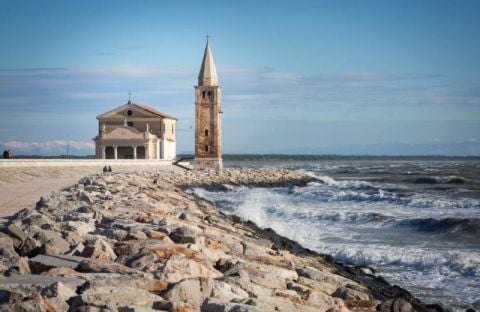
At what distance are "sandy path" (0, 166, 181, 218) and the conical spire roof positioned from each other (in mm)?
8109

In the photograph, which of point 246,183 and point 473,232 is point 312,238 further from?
point 246,183

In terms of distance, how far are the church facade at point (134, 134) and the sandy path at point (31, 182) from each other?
4769 millimetres

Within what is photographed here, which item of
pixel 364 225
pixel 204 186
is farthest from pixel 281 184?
pixel 364 225

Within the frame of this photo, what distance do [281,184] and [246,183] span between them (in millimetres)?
2196

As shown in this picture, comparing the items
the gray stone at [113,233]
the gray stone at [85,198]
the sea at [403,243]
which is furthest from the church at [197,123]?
the gray stone at [113,233]

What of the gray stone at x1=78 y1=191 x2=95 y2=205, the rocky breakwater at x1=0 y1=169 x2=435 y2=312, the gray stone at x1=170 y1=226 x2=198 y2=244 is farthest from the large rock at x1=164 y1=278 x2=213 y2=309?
the gray stone at x1=78 y1=191 x2=95 y2=205

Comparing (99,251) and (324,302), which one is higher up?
(99,251)

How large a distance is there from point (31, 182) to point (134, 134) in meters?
25.1

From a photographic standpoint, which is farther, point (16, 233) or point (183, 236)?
point (183, 236)

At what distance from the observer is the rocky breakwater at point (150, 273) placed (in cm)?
449

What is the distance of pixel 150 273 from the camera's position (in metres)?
5.36

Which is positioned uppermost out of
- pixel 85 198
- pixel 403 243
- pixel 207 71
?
pixel 207 71

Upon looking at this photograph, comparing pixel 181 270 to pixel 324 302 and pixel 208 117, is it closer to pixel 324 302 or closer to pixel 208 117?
pixel 324 302

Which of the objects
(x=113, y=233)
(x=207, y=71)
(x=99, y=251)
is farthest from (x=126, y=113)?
(x=99, y=251)
